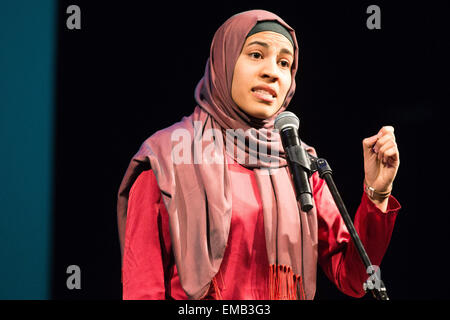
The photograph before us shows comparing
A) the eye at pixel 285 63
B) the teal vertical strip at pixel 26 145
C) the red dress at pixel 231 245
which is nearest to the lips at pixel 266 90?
the eye at pixel 285 63

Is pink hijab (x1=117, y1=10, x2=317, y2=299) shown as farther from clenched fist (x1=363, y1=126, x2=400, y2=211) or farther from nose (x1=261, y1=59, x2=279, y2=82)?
clenched fist (x1=363, y1=126, x2=400, y2=211)

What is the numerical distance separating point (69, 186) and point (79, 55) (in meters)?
0.45

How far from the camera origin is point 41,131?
1.99 meters

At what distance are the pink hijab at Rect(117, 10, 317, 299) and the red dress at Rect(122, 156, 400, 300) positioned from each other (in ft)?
0.12

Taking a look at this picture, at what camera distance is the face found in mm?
1749

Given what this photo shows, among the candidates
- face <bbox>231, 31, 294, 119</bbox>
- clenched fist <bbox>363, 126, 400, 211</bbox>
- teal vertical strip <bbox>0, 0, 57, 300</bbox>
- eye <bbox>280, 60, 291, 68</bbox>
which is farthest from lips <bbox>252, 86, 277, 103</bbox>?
teal vertical strip <bbox>0, 0, 57, 300</bbox>

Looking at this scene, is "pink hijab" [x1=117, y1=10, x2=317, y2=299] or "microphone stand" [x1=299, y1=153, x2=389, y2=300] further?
"pink hijab" [x1=117, y1=10, x2=317, y2=299]

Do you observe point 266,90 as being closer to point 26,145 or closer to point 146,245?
point 146,245

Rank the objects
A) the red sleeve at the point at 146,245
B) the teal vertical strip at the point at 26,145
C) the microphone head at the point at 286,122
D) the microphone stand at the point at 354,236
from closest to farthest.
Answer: the microphone stand at the point at 354,236 < the microphone head at the point at 286,122 < the red sleeve at the point at 146,245 < the teal vertical strip at the point at 26,145

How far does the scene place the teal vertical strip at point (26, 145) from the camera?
1.94 m

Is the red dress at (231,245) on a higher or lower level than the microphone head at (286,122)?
lower

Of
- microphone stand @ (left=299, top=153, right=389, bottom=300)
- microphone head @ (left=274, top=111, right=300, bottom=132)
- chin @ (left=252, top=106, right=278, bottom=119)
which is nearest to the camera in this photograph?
microphone stand @ (left=299, top=153, right=389, bottom=300)

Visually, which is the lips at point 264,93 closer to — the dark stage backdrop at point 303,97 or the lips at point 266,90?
the lips at point 266,90

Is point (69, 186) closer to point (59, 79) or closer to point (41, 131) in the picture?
point (41, 131)
